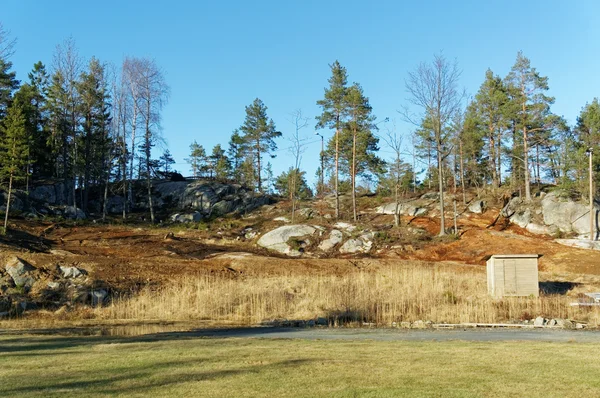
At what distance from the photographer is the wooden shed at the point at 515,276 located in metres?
20.7

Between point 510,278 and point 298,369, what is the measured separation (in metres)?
15.8

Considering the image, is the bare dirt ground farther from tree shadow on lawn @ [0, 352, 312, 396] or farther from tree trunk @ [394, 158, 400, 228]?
tree shadow on lawn @ [0, 352, 312, 396]

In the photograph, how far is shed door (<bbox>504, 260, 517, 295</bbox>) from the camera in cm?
2075

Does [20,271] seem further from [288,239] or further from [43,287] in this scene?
[288,239]

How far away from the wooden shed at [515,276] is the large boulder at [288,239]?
14.9 metres

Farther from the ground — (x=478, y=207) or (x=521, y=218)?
(x=478, y=207)

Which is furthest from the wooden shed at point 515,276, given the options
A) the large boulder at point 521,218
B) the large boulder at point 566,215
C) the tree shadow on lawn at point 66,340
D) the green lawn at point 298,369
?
the large boulder at point 521,218

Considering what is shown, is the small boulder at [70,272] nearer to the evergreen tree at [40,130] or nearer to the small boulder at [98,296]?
the small boulder at [98,296]

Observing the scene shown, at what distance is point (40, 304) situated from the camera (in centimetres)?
2011

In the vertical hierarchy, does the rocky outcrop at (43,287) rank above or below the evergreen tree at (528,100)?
below

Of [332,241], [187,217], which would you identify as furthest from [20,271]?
[187,217]

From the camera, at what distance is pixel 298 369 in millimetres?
7492

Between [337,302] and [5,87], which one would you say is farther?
[5,87]

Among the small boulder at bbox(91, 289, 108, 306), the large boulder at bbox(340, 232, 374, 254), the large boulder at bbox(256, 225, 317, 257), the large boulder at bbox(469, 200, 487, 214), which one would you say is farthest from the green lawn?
Result: the large boulder at bbox(469, 200, 487, 214)
